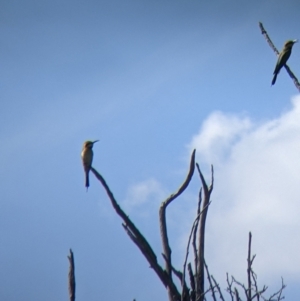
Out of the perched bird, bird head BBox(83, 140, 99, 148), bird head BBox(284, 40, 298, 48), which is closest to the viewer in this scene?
the perched bird

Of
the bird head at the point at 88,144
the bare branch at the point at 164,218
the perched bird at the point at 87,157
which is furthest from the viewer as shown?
the bird head at the point at 88,144

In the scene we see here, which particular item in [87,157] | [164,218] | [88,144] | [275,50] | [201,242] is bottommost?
[201,242]

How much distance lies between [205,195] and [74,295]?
0.90 m

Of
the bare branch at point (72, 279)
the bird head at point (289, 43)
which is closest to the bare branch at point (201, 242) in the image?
the bare branch at point (72, 279)

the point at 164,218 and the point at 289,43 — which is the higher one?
the point at 289,43

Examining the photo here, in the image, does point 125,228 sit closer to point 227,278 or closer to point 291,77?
point 227,278

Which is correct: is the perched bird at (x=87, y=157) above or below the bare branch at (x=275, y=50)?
above

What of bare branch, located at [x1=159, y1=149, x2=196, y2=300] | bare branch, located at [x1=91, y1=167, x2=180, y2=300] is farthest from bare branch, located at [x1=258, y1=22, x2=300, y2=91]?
bare branch, located at [x1=91, y1=167, x2=180, y2=300]

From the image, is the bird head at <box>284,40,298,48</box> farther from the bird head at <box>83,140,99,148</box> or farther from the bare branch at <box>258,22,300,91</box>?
the bare branch at <box>258,22,300,91</box>

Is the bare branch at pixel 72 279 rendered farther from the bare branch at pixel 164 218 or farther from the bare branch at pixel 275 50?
the bare branch at pixel 275 50

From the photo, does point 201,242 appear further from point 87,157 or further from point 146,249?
point 87,157

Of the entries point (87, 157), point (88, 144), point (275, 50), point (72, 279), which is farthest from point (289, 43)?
point (72, 279)

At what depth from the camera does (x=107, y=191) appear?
361cm

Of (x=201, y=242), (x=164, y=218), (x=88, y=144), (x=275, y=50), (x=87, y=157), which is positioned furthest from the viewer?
(x=88, y=144)
